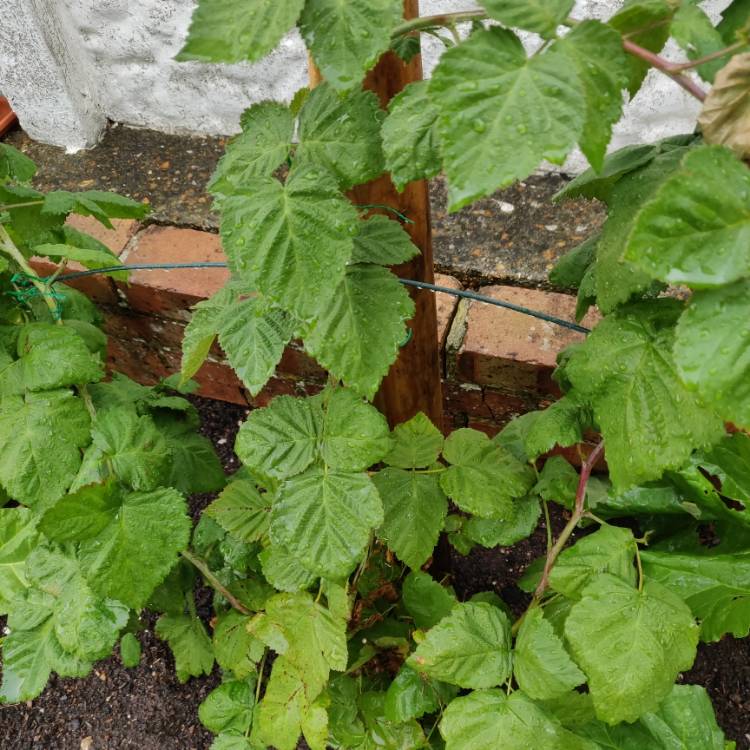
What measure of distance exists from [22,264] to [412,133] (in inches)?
28.5

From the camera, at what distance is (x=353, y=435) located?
884 mm

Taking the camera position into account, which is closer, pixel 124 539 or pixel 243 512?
pixel 124 539

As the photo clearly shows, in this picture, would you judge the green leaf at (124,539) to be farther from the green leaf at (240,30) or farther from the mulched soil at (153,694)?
the mulched soil at (153,694)

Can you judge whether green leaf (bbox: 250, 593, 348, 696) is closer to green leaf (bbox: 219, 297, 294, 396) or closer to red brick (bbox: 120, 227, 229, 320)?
green leaf (bbox: 219, 297, 294, 396)

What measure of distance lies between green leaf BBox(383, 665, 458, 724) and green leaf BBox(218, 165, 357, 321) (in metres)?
0.71

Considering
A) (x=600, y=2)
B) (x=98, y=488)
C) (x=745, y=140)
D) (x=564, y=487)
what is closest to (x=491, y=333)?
(x=564, y=487)

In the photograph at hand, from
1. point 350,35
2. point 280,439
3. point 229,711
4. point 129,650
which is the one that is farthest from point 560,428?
point 129,650

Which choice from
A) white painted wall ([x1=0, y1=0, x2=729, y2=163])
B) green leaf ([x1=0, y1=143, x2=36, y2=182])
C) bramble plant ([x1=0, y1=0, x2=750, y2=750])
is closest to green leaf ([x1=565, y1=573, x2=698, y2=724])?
bramble plant ([x1=0, y1=0, x2=750, y2=750])

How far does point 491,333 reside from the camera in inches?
63.0

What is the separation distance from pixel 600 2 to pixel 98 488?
148cm

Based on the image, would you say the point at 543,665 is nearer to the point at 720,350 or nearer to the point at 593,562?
the point at 593,562

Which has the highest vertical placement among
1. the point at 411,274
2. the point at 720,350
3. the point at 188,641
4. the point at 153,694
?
the point at 720,350

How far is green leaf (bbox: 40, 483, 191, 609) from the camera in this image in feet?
2.97

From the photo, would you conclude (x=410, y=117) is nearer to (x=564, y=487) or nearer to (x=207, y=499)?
(x=564, y=487)
